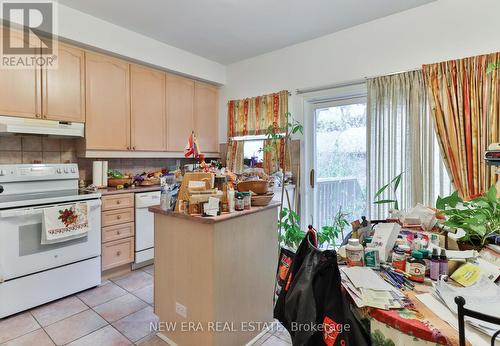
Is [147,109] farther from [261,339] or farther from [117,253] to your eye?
[261,339]

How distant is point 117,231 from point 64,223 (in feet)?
1.92

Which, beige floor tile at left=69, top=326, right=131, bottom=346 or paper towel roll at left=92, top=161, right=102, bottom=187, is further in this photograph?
paper towel roll at left=92, top=161, right=102, bottom=187

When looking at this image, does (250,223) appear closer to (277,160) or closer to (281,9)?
(277,160)

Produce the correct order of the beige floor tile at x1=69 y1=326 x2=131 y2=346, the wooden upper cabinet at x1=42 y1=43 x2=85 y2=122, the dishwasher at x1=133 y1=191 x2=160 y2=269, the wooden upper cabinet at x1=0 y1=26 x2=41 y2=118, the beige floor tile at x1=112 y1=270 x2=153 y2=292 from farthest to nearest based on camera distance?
1. the dishwasher at x1=133 y1=191 x2=160 y2=269
2. the beige floor tile at x1=112 y1=270 x2=153 y2=292
3. the wooden upper cabinet at x1=42 y1=43 x2=85 y2=122
4. the wooden upper cabinet at x1=0 y1=26 x2=41 y2=118
5. the beige floor tile at x1=69 y1=326 x2=131 y2=346

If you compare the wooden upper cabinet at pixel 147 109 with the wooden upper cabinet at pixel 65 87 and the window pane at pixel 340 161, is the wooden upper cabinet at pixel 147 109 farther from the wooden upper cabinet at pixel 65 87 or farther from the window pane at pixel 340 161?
the window pane at pixel 340 161

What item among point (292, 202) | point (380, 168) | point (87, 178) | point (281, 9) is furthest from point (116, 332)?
point (281, 9)

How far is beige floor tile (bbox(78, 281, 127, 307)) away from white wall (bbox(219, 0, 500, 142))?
276 cm

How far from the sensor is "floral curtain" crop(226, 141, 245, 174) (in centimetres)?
398

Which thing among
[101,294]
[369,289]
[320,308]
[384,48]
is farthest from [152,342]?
[384,48]

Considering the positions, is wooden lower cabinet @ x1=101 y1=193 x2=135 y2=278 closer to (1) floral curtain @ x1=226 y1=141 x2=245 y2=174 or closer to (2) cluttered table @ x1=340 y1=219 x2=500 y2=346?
(1) floral curtain @ x1=226 y1=141 x2=245 y2=174

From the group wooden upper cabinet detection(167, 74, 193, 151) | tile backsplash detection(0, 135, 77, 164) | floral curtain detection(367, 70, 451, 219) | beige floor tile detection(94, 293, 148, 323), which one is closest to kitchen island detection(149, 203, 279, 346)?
beige floor tile detection(94, 293, 148, 323)

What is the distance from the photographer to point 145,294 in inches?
102

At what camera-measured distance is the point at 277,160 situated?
11.5 feet

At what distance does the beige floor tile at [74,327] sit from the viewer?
1946 mm
